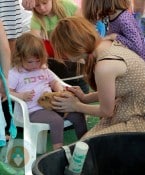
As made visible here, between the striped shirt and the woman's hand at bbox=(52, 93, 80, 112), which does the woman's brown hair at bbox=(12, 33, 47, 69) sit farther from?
the striped shirt

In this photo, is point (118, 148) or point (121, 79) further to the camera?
point (121, 79)

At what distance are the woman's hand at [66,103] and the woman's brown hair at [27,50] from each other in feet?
0.90

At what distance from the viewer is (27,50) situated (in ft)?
8.02

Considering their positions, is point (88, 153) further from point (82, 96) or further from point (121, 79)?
point (82, 96)

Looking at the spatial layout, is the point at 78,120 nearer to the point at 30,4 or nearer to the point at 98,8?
the point at 98,8

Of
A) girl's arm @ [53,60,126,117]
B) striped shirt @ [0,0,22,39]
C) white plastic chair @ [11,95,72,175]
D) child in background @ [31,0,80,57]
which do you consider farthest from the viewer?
child in background @ [31,0,80,57]

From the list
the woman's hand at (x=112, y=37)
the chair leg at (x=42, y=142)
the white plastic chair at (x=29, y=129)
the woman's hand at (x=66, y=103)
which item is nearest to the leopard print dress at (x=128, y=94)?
the woman's hand at (x=112, y=37)

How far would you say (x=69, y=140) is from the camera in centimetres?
273

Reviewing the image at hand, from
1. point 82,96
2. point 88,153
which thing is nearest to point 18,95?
point 82,96

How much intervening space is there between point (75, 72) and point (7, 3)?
0.63m

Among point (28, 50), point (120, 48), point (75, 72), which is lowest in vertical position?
point (75, 72)

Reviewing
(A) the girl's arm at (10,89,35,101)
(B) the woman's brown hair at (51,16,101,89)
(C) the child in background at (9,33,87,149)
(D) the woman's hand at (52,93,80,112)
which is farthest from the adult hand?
(B) the woman's brown hair at (51,16,101,89)

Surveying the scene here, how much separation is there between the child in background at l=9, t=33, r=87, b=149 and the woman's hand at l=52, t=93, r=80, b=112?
0.15ft

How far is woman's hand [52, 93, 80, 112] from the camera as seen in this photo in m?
2.31
